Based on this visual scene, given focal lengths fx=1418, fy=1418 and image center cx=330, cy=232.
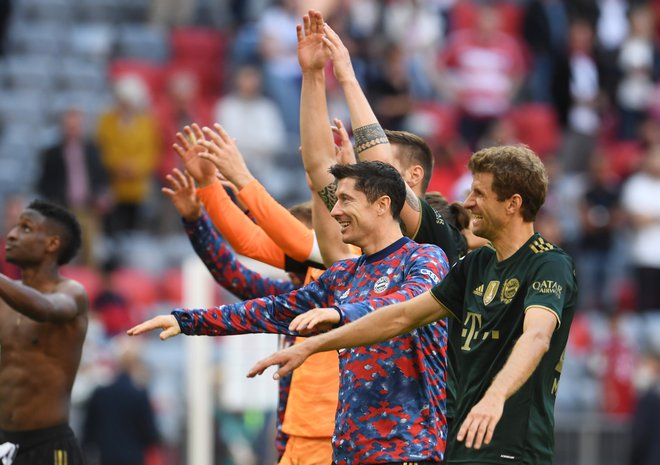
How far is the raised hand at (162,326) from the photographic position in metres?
6.82

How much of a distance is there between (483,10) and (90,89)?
18.8ft

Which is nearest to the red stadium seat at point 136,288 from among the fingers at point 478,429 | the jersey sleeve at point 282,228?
the jersey sleeve at point 282,228

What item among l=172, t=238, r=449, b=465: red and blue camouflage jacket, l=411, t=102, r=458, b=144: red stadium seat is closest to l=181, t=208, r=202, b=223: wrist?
l=172, t=238, r=449, b=465: red and blue camouflage jacket

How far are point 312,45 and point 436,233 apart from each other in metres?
1.34

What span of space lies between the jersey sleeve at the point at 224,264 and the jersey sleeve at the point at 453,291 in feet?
8.17

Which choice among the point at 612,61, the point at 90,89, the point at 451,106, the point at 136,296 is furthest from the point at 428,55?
the point at 136,296

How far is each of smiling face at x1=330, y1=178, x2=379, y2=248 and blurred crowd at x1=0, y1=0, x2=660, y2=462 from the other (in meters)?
8.83

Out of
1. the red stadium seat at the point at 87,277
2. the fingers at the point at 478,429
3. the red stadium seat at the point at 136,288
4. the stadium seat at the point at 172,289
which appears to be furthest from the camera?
the stadium seat at the point at 172,289

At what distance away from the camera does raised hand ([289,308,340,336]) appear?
6301 mm

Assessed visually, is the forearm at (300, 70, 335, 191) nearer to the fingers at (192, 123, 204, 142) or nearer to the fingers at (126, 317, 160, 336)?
the fingers at (192, 123, 204, 142)

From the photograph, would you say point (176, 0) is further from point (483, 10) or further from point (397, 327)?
point (397, 327)

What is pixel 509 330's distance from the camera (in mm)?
6473

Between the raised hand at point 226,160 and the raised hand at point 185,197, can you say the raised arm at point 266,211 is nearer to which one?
the raised hand at point 226,160

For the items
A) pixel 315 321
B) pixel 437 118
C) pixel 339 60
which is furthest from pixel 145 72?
pixel 315 321
